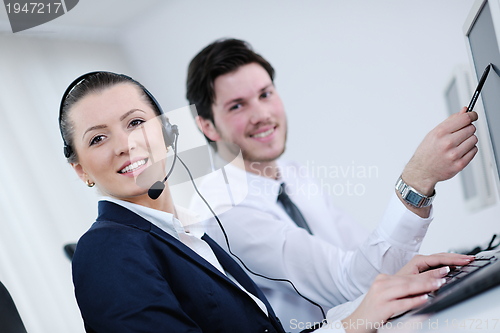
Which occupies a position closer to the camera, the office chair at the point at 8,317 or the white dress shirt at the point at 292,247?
the office chair at the point at 8,317

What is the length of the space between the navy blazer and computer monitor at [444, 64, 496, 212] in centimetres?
94

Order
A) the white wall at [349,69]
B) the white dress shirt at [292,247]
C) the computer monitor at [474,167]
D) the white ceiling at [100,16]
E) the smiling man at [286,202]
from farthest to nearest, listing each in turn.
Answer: the white wall at [349,69], the white ceiling at [100,16], the computer monitor at [474,167], the white dress shirt at [292,247], the smiling man at [286,202]

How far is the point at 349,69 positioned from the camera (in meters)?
1.85

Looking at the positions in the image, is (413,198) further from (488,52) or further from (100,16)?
(100,16)

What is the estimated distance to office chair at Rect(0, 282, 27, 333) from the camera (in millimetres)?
713

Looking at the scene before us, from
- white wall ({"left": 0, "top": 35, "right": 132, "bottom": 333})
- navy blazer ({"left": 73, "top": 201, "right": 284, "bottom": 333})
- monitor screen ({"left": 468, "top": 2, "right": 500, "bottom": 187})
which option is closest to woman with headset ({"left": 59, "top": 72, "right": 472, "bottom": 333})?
navy blazer ({"left": 73, "top": 201, "right": 284, "bottom": 333})

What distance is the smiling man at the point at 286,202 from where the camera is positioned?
0.82 m

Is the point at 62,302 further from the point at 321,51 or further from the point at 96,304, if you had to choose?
the point at 321,51

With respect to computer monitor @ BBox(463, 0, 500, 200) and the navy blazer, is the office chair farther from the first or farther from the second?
computer monitor @ BBox(463, 0, 500, 200)

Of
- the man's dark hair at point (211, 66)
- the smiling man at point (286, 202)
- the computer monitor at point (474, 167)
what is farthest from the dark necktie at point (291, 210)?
the computer monitor at point (474, 167)

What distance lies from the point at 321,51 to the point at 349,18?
216 mm

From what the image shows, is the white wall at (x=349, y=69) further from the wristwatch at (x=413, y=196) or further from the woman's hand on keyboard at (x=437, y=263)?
the woman's hand on keyboard at (x=437, y=263)

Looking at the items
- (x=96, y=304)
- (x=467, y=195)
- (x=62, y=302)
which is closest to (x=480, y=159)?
(x=467, y=195)

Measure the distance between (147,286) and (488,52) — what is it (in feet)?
2.62
